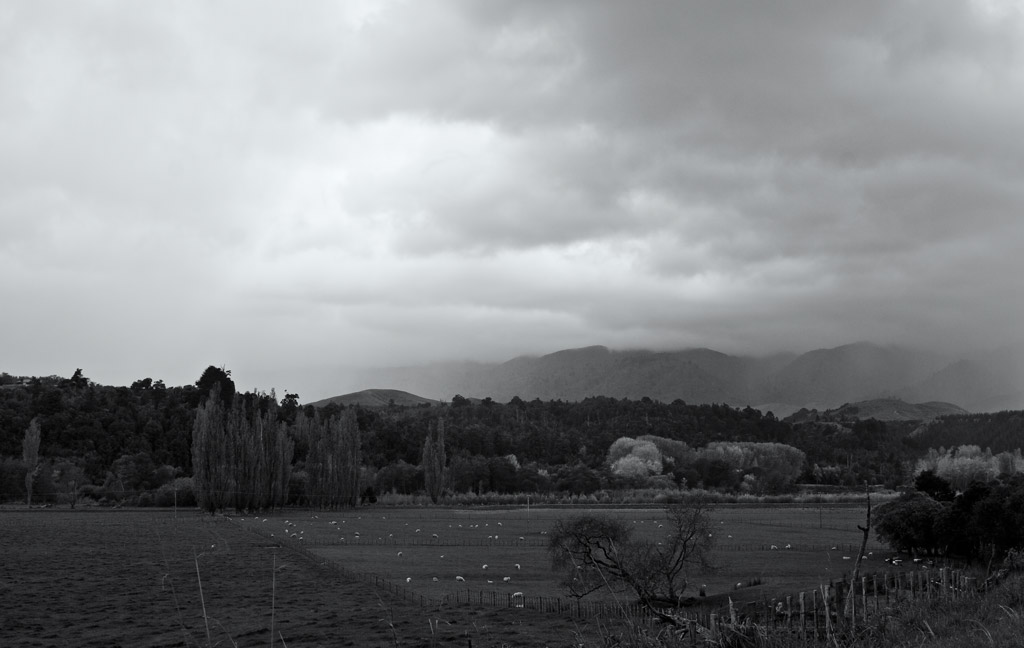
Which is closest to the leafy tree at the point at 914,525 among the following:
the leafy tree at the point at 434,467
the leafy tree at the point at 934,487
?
the leafy tree at the point at 934,487

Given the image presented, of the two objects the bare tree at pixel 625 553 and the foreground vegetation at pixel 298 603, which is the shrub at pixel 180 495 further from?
the bare tree at pixel 625 553

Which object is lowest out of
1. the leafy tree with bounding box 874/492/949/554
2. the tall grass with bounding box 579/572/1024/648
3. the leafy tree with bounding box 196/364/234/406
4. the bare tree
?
the leafy tree with bounding box 874/492/949/554

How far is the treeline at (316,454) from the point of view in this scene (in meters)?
104

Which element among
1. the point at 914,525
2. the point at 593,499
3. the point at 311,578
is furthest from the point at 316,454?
the point at 914,525

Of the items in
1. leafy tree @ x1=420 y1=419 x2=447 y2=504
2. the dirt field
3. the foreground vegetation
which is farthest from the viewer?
leafy tree @ x1=420 y1=419 x2=447 y2=504

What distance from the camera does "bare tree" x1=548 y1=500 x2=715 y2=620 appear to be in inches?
1236

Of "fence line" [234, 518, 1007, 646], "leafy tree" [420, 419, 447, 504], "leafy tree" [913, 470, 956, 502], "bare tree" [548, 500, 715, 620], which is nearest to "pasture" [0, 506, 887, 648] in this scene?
"fence line" [234, 518, 1007, 646]

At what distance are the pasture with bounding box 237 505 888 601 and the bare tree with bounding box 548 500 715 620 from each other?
4.68ft

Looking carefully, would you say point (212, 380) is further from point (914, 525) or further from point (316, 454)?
Answer: point (914, 525)

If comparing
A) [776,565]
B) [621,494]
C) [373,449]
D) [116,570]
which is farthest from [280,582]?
[373,449]

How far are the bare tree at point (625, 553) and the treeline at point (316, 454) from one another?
72.0 metres

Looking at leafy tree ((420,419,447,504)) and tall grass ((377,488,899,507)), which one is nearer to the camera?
tall grass ((377,488,899,507))

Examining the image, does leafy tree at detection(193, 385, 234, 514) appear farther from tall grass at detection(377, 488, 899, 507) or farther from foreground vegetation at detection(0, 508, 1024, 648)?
foreground vegetation at detection(0, 508, 1024, 648)

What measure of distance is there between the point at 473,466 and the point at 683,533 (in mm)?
103659
